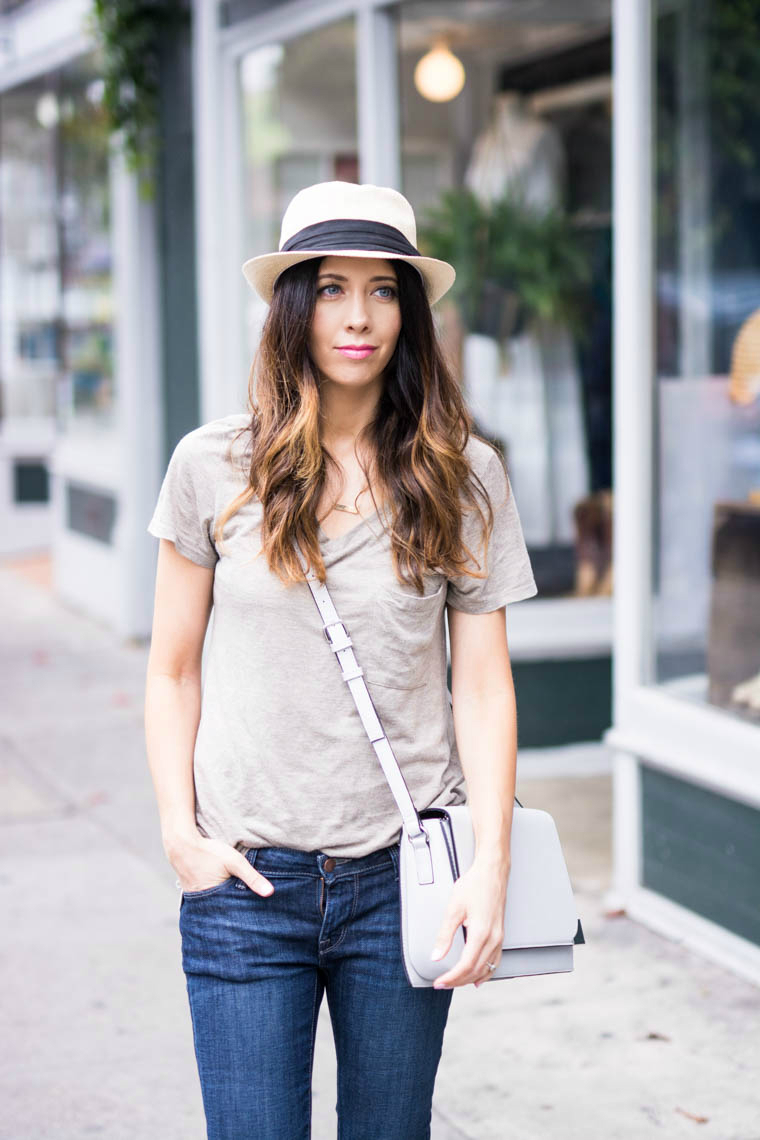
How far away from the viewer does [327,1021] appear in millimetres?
3674

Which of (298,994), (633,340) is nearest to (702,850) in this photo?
(633,340)

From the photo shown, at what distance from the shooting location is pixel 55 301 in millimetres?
10055

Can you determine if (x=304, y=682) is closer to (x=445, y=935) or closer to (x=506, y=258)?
(x=445, y=935)

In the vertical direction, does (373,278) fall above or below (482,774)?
above

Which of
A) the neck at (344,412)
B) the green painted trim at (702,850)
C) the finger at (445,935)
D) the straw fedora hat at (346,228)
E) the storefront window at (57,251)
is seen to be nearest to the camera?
the finger at (445,935)

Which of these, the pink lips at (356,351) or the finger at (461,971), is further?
the pink lips at (356,351)

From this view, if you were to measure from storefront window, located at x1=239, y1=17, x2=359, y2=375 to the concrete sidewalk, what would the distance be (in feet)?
8.46

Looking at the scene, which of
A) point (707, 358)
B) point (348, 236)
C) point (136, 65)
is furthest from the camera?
point (136, 65)

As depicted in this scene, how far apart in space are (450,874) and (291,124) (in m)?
5.13

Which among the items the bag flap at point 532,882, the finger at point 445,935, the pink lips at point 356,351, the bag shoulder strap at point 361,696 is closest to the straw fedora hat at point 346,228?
the pink lips at point 356,351

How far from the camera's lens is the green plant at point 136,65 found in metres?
7.24

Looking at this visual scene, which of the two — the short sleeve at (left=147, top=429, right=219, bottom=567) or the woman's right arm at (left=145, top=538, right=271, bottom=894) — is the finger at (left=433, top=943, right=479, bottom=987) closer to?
the woman's right arm at (left=145, top=538, right=271, bottom=894)

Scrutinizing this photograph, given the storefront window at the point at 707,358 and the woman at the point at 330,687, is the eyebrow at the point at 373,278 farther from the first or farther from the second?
the storefront window at the point at 707,358

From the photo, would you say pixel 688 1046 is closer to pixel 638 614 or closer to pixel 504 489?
pixel 638 614
